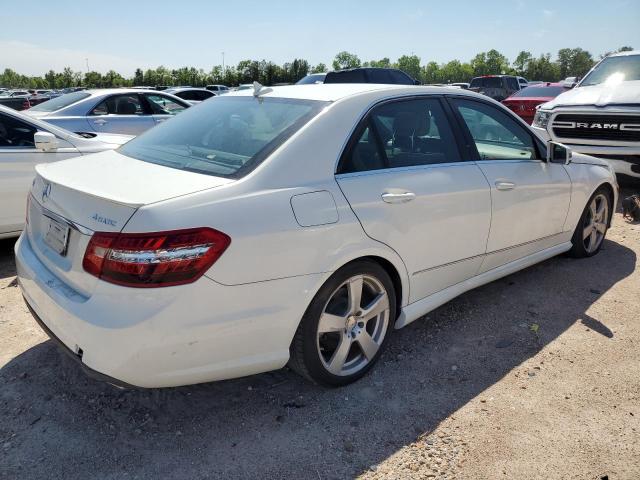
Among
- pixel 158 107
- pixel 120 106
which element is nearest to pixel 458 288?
pixel 120 106

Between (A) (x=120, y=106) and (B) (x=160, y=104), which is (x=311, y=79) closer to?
(B) (x=160, y=104)

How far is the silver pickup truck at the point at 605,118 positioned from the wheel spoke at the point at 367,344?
4414 millimetres

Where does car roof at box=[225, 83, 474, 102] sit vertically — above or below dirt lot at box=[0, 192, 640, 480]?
above

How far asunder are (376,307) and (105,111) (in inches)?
Result: 273

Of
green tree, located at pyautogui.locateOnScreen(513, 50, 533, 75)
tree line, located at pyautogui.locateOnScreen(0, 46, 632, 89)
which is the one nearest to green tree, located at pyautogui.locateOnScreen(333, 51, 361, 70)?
tree line, located at pyautogui.locateOnScreen(0, 46, 632, 89)

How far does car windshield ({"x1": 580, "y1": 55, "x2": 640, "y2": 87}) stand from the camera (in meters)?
7.79

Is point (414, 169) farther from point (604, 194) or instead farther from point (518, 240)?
point (604, 194)

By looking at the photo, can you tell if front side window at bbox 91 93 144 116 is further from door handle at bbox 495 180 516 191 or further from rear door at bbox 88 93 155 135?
door handle at bbox 495 180 516 191

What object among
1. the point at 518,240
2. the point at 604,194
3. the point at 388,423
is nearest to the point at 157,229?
the point at 388,423

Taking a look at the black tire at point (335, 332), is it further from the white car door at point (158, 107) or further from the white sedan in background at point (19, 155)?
the white car door at point (158, 107)

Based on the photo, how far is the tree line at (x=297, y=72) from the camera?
259ft

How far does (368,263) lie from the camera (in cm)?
274

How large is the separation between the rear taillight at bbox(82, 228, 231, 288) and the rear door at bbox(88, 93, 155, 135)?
21.5 ft

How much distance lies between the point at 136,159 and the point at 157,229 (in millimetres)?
988
